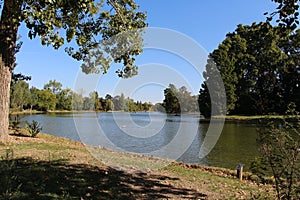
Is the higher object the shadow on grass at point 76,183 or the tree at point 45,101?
the tree at point 45,101

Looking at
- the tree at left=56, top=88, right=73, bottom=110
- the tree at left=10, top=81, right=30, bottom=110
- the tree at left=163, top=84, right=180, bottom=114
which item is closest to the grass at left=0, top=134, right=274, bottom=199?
the tree at left=163, top=84, right=180, bottom=114

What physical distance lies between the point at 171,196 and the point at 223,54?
40.2 m

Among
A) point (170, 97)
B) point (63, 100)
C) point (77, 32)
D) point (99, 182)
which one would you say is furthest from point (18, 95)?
point (99, 182)

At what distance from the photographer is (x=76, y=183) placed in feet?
16.2

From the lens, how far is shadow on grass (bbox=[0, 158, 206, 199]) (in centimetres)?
426

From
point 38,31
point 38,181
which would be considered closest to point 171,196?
point 38,181

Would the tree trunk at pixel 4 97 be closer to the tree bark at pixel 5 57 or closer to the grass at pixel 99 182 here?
the tree bark at pixel 5 57

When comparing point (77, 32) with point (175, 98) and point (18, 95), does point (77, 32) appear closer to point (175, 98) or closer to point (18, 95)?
point (175, 98)

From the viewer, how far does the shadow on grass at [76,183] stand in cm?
426

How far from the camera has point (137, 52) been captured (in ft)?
32.1

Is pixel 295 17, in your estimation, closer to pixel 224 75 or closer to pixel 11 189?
pixel 11 189

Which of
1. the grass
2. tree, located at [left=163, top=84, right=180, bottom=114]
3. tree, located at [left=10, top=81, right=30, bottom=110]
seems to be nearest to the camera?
the grass

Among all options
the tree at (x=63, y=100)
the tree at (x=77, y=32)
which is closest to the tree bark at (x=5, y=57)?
the tree at (x=77, y=32)

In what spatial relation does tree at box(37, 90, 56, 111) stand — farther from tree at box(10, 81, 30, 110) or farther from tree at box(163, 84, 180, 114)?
tree at box(163, 84, 180, 114)
